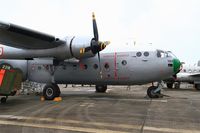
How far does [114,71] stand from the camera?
1543 cm

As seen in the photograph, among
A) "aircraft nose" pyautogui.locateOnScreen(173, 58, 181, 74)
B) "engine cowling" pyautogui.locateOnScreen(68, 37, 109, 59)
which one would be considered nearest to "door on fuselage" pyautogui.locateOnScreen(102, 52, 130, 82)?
"engine cowling" pyautogui.locateOnScreen(68, 37, 109, 59)

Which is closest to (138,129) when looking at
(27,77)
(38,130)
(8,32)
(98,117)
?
(98,117)

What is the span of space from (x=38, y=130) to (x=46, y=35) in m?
7.31

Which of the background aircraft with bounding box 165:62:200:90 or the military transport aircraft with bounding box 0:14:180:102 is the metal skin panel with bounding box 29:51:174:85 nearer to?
the military transport aircraft with bounding box 0:14:180:102

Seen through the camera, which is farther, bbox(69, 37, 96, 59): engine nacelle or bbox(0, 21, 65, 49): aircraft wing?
bbox(69, 37, 96, 59): engine nacelle

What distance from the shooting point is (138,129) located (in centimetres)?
703

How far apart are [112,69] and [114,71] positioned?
19 centimetres

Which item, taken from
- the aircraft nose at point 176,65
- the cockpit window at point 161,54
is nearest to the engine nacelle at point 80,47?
the cockpit window at point 161,54

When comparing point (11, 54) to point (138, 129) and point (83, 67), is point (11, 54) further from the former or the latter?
A: point (138, 129)

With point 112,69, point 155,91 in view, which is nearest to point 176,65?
point 155,91


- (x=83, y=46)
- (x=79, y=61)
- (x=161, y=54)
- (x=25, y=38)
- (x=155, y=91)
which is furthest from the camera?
(x=79, y=61)

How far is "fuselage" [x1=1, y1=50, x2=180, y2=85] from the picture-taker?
48.4ft

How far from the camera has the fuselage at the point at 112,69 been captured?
14.8m

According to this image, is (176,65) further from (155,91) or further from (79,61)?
(79,61)
